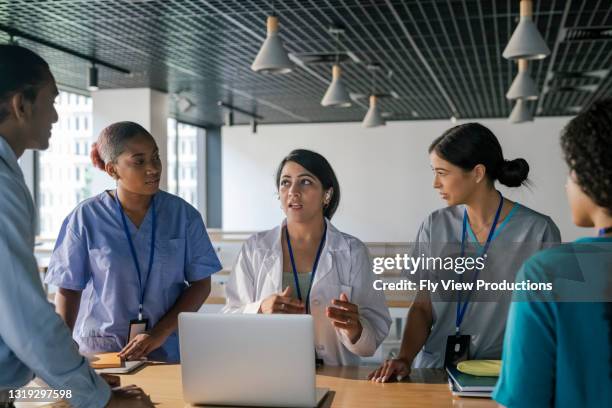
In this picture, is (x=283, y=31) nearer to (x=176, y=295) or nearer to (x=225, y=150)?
(x=176, y=295)

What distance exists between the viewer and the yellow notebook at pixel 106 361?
2.37 m

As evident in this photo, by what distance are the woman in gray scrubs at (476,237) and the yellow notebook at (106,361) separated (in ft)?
3.16

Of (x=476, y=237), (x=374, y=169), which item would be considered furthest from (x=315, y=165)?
(x=374, y=169)

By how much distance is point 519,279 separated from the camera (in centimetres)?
117

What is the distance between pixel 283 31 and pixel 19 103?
18.2ft

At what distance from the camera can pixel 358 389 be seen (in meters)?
2.14

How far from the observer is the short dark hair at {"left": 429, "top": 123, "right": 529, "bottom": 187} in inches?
98.4

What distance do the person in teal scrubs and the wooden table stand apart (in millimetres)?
826

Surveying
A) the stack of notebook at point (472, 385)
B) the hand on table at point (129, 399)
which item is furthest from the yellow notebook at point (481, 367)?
the hand on table at point (129, 399)

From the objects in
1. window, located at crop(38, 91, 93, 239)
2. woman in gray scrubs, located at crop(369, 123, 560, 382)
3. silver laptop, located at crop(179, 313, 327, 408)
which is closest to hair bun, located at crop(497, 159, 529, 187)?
woman in gray scrubs, located at crop(369, 123, 560, 382)

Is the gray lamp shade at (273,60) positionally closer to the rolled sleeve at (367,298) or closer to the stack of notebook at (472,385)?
the rolled sleeve at (367,298)

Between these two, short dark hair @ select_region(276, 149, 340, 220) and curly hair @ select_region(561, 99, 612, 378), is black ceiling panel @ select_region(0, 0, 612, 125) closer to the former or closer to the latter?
short dark hair @ select_region(276, 149, 340, 220)

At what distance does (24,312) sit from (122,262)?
4.08 ft

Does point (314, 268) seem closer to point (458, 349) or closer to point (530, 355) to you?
point (458, 349)
